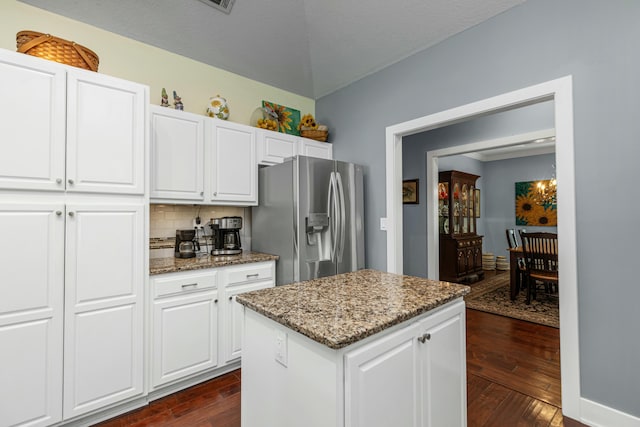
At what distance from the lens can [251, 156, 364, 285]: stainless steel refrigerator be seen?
2572mm

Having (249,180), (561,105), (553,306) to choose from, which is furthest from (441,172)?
(249,180)

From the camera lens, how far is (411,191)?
4.48 metres

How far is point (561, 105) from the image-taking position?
1.89m

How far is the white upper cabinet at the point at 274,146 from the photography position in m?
2.90

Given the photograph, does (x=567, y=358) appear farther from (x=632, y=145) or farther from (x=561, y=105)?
(x=561, y=105)

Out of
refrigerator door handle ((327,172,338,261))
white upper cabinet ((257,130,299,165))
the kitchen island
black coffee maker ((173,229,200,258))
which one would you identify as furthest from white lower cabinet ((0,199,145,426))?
refrigerator door handle ((327,172,338,261))

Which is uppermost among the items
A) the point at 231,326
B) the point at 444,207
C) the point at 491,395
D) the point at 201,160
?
the point at 201,160

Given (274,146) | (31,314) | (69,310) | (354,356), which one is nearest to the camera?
(354,356)

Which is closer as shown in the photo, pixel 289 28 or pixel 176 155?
pixel 176 155

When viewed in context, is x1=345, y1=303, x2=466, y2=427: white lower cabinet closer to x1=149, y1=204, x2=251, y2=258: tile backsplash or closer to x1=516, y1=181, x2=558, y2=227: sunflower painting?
x1=149, y1=204, x2=251, y2=258: tile backsplash

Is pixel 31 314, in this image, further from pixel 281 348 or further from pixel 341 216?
pixel 341 216

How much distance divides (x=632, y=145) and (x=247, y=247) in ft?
9.89

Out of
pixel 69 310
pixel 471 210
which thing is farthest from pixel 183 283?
pixel 471 210

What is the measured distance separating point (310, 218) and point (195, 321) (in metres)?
1.21
